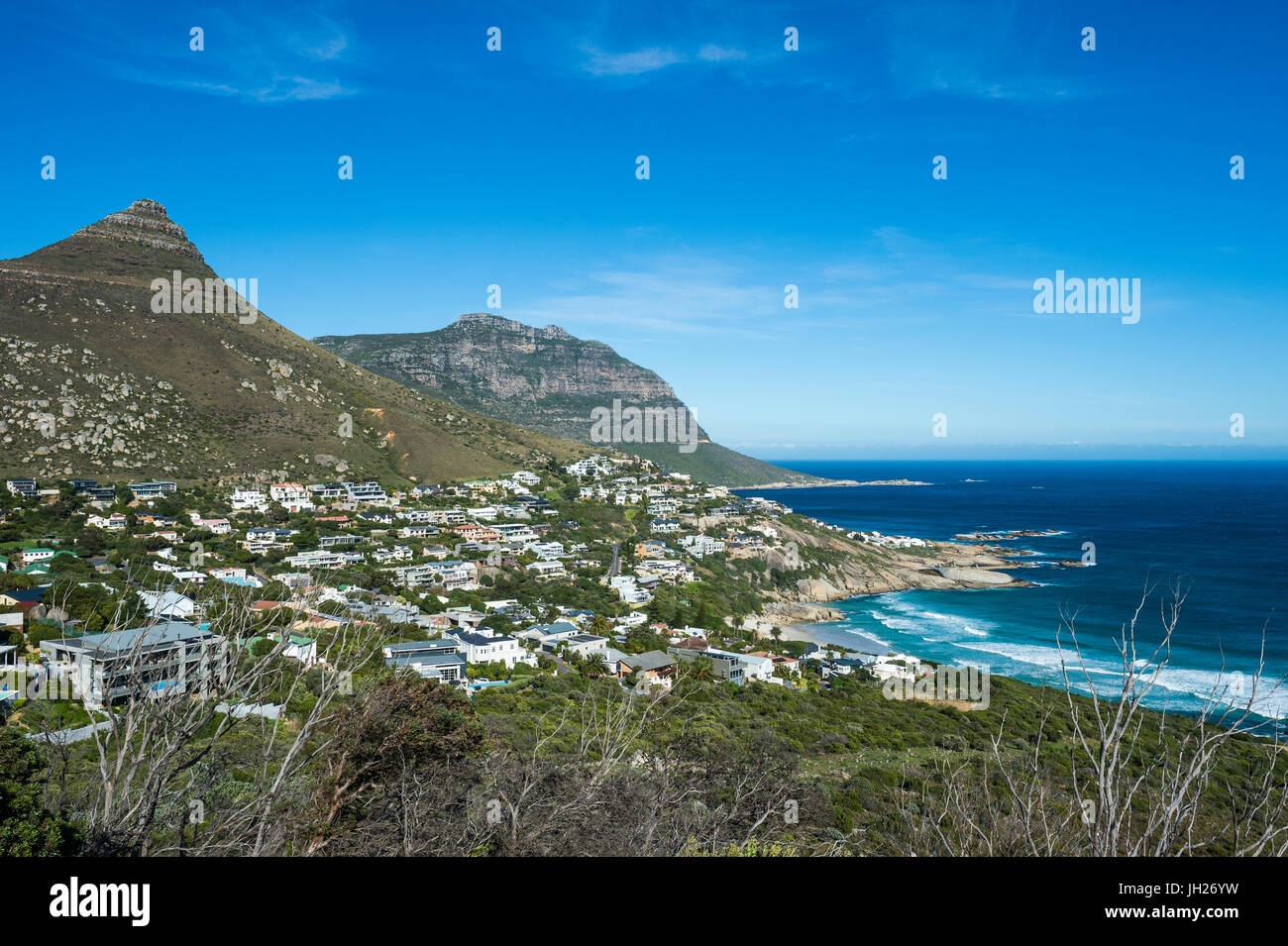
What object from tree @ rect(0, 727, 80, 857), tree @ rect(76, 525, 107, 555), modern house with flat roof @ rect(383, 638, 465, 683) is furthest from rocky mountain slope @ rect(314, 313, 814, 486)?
tree @ rect(0, 727, 80, 857)

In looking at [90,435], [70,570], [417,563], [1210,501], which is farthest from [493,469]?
[1210,501]

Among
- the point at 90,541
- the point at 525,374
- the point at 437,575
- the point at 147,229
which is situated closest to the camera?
the point at 90,541

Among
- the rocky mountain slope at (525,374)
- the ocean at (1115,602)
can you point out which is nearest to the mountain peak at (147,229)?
the rocky mountain slope at (525,374)

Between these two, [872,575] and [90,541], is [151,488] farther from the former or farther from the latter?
[872,575]

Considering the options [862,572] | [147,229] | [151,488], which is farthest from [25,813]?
[147,229]

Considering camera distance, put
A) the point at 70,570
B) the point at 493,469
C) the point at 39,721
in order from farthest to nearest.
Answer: the point at 493,469, the point at 70,570, the point at 39,721

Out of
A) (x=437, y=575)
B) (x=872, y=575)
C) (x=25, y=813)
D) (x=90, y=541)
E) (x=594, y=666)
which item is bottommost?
(x=872, y=575)
